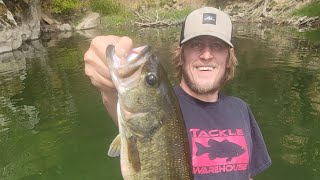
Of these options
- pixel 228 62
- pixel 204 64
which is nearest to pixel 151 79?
pixel 204 64

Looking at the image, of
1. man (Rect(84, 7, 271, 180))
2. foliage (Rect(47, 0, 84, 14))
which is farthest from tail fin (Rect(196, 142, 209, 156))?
foliage (Rect(47, 0, 84, 14))

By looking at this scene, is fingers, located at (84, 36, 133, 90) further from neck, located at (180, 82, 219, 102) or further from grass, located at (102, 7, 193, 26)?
→ grass, located at (102, 7, 193, 26)

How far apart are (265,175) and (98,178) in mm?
3543

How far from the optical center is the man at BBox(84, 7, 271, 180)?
11.4 ft

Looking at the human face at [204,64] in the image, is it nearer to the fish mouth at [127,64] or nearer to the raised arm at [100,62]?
the raised arm at [100,62]

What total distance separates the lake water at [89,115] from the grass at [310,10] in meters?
14.6

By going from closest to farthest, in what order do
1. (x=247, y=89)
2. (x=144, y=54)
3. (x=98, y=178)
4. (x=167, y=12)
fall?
(x=144, y=54), (x=98, y=178), (x=247, y=89), (x=167, y=12)

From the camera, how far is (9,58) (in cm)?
2428

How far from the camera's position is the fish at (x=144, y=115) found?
263 cm

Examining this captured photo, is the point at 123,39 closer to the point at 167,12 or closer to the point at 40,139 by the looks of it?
the point at 40,139

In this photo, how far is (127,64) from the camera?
2.59 meters

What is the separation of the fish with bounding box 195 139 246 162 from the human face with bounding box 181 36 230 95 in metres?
0.44

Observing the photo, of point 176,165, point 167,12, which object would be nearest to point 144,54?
point 176,165

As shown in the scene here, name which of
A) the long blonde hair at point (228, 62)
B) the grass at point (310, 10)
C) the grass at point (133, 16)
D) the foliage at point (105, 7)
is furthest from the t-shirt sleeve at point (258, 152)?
the foliage at point (105, 7)
